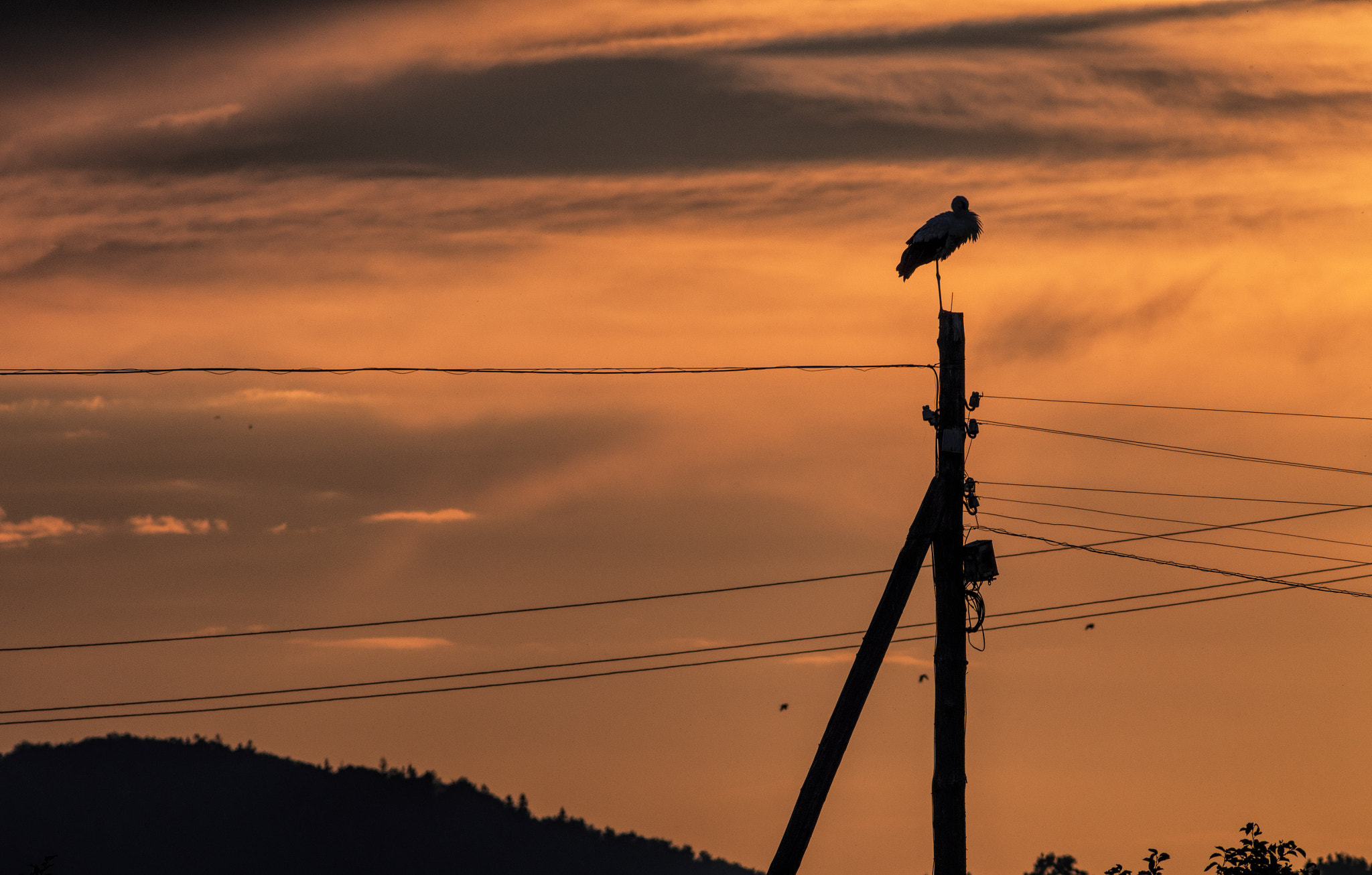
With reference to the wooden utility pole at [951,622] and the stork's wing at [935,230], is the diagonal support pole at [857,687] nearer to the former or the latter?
the wooden utility pole at [951,622]

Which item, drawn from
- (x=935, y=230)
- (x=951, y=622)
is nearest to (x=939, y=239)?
(x=935, y=230)

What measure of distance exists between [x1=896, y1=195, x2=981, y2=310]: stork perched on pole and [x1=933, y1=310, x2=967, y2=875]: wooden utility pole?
3048 mm

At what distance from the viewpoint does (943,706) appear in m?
16.3

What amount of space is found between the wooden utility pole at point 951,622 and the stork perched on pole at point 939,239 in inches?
120

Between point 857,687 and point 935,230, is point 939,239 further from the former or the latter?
point 857,687

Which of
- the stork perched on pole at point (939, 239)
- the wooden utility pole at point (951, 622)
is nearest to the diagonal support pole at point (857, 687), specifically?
the wooden utility pole at point (951, 622)

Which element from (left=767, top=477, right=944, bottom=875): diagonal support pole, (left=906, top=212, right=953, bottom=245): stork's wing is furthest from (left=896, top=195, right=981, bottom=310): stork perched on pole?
(left=767, top=477, right=944, bottom=875): diagonal support pole

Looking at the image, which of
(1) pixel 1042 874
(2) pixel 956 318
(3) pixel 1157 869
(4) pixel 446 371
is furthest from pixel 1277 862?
(1) pixel 1042 874

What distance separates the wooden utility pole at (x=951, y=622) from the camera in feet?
53.0

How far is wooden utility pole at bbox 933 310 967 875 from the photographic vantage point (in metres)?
16.1

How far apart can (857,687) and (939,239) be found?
6.54 m

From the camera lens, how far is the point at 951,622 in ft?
53.9

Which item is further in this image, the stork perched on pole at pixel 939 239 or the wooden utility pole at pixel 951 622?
the stork perched on pole at pixel 939 239

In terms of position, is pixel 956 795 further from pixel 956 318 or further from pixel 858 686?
pixel 956 318
